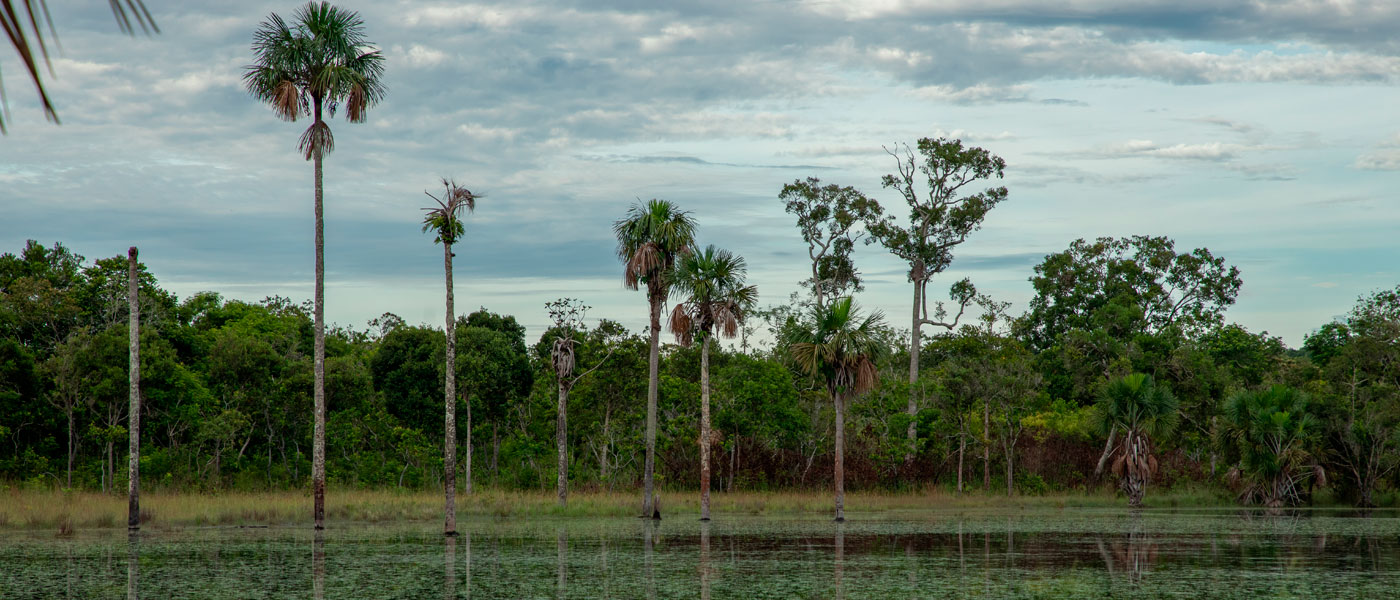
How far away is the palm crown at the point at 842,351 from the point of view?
37688mm

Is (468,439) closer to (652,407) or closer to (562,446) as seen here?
(562,446)

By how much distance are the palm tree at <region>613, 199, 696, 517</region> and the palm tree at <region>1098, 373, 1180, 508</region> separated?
20.7 m

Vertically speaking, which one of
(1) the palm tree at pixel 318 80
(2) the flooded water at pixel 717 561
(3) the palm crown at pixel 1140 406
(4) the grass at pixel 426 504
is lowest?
(4) the grass at pixel 426 504

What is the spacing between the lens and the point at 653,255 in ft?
128

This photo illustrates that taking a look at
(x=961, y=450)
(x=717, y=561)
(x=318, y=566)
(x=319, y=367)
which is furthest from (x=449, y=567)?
(x=961, y=450)

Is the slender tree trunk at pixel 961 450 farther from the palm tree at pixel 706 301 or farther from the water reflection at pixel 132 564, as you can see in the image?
the water reflection at pixel 132 564

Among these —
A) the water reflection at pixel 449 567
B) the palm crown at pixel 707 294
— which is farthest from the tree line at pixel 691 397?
the water reflection at pixel 449 567

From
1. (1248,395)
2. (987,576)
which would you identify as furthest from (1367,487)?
(987,576)

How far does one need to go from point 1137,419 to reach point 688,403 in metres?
19.5

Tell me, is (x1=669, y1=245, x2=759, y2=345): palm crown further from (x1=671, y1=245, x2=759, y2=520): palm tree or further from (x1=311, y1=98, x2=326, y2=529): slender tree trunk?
(x1=311, y1=98, x2=326, y2=529): slender tree trunk

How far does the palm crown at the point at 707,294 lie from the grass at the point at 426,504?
7.18 m

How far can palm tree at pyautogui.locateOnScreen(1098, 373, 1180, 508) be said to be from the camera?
4697 centimetres

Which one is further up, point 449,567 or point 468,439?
point 468,439

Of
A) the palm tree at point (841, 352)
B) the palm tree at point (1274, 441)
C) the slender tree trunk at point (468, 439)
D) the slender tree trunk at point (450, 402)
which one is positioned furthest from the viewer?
the palm tree at point (1274, 441)
